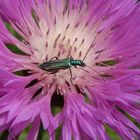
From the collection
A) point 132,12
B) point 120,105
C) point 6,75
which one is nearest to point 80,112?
point 120,105

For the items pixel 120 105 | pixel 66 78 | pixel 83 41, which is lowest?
pixel 120 105

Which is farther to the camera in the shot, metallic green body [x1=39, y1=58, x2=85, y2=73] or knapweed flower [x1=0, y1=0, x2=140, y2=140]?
metallic green body [x1=39, y1=58, x2=85, y2=73]

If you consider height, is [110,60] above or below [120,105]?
above

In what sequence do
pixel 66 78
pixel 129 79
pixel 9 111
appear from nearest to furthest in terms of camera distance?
pixel 9 111
pixel 129 79
pixel 66 78

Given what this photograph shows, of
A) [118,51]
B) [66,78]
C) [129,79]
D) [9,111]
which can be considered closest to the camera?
[9,111]

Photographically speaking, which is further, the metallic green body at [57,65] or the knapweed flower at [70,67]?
the metallic green body at [57,65]

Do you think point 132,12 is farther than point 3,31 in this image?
Yes

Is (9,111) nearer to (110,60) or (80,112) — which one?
(80,112)
